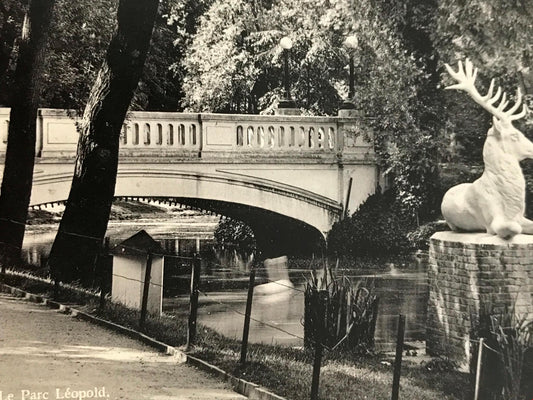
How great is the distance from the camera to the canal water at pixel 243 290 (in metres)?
9.91

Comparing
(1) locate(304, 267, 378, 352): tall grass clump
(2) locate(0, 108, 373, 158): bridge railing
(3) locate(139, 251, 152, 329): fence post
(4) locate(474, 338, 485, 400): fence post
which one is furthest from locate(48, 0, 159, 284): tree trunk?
(4) locate(474, 338, 485, 400): fence post

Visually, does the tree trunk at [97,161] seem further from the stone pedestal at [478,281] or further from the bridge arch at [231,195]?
the bridge arch at [231,195]

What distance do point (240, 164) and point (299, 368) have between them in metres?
9.51

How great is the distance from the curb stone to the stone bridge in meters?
4.72

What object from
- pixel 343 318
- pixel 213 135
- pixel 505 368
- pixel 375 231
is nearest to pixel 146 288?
pixel 343 318

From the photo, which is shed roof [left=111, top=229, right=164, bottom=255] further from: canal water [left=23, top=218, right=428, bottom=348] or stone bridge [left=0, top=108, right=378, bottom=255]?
stone bridge [left=0, top=108, right=378, bottom=255]

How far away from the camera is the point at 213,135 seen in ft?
49.8

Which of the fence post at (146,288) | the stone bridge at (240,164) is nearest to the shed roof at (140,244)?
the fence post at (146,288)

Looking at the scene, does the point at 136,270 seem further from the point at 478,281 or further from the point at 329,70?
Answer: the point at 329,70

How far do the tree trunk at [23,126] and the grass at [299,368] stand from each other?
2652 mm

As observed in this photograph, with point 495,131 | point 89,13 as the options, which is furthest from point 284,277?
point 495,131

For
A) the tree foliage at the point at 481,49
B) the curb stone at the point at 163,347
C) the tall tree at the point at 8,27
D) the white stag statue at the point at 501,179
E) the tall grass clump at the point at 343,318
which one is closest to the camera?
the curb stone at the point at 163,347

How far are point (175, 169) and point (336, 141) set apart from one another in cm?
316

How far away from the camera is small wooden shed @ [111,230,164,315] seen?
25.1ft
